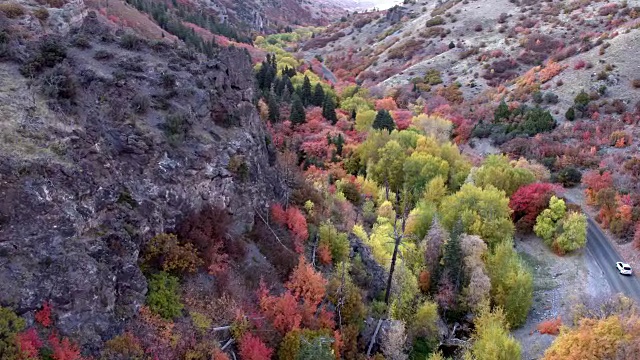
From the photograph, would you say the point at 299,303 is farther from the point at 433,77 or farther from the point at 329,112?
the point at 433,77

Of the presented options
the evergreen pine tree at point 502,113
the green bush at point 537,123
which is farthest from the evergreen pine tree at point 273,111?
the green bush at point 537,123

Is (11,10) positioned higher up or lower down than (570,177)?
higher up

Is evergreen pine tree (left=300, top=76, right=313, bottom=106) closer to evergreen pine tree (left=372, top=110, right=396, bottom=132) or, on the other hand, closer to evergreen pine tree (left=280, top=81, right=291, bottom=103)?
evergreen pine tree (left=280, top=81, right=291, bottom=103)

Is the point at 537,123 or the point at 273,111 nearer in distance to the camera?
the point at 273,111

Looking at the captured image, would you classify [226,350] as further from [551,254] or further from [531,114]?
[531,114]

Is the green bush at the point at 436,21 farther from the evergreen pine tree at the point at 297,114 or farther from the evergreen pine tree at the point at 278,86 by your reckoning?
the evergreen pine tree at the point at 297,114

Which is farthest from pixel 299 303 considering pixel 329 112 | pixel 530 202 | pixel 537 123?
pixel 537 123

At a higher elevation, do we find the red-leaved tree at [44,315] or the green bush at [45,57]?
the green bush at [45,57]
